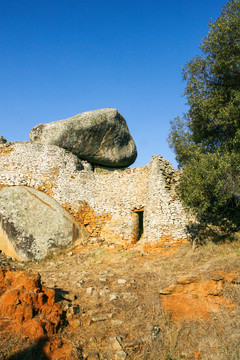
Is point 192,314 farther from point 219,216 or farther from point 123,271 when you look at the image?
point 219,216

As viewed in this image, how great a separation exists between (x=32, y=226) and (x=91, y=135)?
327 inches

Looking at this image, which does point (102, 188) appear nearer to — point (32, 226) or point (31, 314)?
point (32, 226)

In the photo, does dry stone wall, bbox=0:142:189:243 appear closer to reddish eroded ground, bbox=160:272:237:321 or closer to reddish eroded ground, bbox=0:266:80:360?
reddish eroded ground, bbox=160:272:237:321

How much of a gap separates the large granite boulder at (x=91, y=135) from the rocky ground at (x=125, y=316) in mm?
11434

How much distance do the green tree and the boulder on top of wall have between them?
21.7 feet

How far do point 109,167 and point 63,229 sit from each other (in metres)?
8.30

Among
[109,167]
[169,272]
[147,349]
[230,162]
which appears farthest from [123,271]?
[109,167]

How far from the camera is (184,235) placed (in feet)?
44.0

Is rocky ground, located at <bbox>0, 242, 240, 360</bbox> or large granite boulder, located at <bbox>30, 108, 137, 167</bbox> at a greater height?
large granite boulder, located at <bbox>30, 108, 137, 167</bbox>

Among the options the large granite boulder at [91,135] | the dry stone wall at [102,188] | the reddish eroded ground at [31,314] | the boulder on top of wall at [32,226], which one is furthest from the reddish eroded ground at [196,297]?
the large granite boulder at [91,135]

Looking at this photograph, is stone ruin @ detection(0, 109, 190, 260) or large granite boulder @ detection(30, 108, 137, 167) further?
large granite boulder @ detection(30, 108, 137, 167)

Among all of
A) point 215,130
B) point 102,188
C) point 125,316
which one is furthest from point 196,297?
point 102,188

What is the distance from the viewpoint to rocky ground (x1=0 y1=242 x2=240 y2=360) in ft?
19.3

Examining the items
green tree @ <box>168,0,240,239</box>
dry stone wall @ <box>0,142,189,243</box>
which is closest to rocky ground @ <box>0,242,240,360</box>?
green tree @ <box>168,0,240,239</box>
